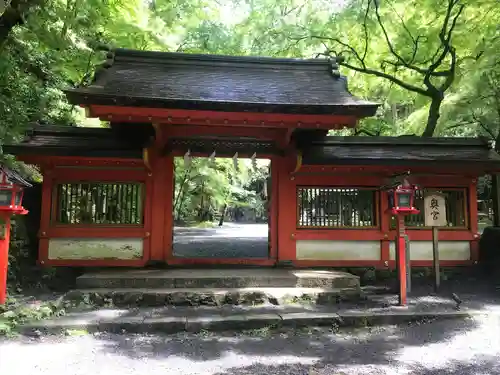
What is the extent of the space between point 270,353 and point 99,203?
4946mm

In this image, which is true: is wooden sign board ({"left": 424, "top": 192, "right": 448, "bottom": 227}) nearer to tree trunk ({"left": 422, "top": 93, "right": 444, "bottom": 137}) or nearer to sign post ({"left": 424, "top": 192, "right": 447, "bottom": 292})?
sign post ({"left": 424, "top": 192, "right": 447, "bottom": 292})

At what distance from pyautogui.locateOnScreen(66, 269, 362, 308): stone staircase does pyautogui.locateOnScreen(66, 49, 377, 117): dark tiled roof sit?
9.96ft

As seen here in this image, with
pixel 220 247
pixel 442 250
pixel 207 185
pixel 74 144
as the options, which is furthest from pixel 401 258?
pixel 207 185

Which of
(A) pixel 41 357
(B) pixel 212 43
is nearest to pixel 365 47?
(B) pixel 212 43

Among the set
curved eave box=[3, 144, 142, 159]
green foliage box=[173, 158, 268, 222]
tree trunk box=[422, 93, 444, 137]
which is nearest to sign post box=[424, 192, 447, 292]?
tree trunk box=[422, 93, 444, 137]

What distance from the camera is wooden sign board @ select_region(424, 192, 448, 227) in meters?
7.79

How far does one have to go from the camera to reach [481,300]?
24.1 ft

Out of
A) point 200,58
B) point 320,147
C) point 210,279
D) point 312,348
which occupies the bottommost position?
point 312,348

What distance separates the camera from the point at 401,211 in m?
6.86

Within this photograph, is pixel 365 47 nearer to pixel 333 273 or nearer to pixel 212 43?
pixel 212 43

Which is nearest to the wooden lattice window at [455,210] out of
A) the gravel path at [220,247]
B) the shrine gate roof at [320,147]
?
the shrine gate roof at [320,147]

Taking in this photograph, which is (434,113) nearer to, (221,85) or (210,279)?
(221,85)

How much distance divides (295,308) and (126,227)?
3.83m

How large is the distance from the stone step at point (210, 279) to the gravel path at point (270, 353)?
4.86 feet
